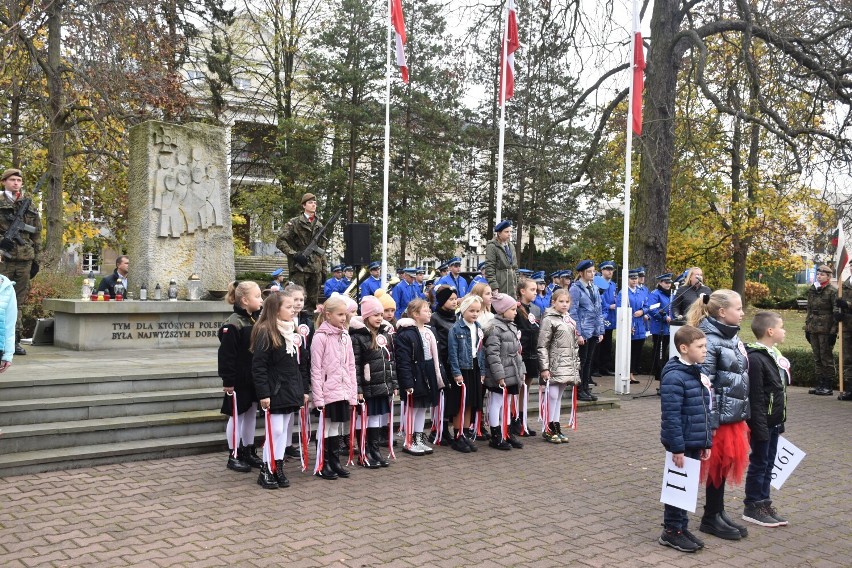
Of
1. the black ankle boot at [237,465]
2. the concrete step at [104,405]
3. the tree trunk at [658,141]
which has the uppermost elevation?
the tree trunk at [658,141]

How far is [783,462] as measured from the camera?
6.18 metres

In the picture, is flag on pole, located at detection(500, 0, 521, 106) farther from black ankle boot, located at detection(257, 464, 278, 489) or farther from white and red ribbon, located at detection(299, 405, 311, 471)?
black ankle boot, located at detection(257, 464, 278, 489)

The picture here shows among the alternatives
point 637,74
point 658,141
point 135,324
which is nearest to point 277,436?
point 135,324

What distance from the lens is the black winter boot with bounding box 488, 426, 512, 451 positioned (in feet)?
28.9

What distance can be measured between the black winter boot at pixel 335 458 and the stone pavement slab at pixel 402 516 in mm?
186

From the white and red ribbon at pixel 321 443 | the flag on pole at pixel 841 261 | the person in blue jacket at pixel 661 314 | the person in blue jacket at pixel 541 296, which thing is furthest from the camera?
the person in blue jacket at pixel 661 314

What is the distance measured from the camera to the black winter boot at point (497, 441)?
8820mm

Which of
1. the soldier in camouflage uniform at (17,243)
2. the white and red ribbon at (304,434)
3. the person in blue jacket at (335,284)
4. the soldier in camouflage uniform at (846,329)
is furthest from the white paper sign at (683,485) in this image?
the person in blue jacket at (335,284)

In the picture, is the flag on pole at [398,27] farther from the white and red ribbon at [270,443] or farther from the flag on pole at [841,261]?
the white and red ribbon at [270,443]

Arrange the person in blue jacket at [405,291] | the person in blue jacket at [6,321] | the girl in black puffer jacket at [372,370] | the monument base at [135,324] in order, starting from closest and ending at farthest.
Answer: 1. the person in blue jacket at [6,321]
2. the girl in black puffer jacket at [372,370]
3. the monument base at [135,324]
4. the person in blue jacket at [405,291]

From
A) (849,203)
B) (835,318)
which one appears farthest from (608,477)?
(849,203)

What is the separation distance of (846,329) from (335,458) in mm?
10138

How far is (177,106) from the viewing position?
2069cm

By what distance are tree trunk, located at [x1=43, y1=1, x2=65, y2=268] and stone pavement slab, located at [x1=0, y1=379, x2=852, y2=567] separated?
43.4 ft
